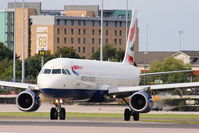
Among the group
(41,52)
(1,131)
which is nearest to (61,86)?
(1,131)

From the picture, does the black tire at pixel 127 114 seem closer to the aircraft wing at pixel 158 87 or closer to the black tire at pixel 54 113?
the aircraft wing at pixel 158 87

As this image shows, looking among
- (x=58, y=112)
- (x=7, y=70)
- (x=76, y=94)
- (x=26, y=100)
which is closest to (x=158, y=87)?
(x=76, y=94)

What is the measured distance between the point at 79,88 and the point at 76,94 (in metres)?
0.44

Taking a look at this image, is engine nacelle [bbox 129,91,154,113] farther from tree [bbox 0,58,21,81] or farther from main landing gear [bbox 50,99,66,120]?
tree [bbox 0,58,21,81]

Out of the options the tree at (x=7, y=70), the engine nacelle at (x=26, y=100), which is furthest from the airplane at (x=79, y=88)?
the tree at (x=7, y=70)

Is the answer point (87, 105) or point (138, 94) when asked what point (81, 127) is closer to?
point (138, 94)

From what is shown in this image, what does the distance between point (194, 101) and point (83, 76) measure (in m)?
43.4

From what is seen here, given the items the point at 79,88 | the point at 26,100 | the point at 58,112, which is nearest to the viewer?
the point at 58,112

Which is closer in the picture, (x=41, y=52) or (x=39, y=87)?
(x=39, y=87)

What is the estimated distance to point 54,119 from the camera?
192 ft

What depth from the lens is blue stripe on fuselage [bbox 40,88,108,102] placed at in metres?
57.2

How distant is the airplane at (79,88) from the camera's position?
57.5 meters

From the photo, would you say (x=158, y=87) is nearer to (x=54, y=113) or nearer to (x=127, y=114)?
(x=127, y=114)

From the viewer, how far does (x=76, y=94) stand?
59.3 m
